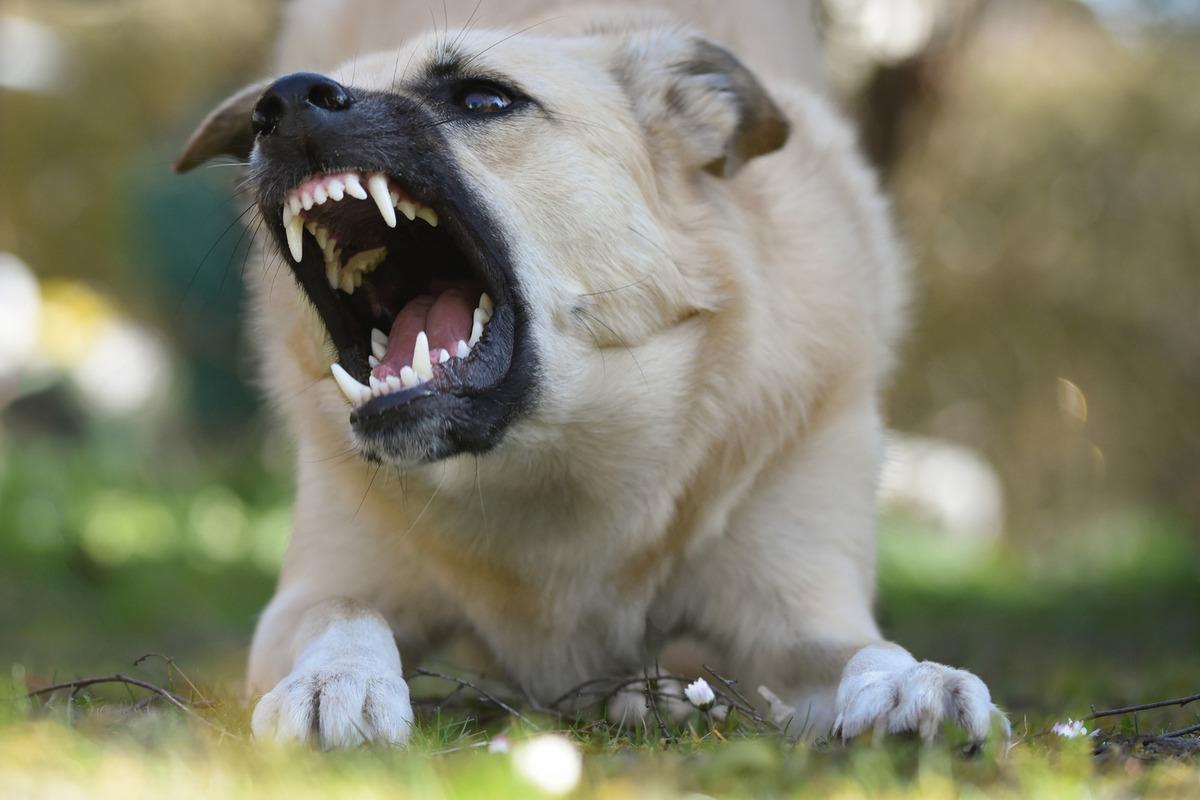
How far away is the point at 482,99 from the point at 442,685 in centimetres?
154

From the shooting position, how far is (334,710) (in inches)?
92.1

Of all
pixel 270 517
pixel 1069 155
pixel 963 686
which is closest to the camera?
pixel 963 686

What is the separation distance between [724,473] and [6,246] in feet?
33.2

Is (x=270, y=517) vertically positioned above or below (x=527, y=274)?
above

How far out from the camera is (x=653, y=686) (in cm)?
271

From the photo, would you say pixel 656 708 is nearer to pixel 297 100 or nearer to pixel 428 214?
pixel 428 214

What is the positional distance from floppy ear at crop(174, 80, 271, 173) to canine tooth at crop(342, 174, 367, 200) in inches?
31.3

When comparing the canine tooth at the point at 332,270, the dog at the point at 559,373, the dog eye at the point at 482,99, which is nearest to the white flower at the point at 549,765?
the dog at the point at 559,373

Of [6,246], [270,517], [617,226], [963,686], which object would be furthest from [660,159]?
[6,246]

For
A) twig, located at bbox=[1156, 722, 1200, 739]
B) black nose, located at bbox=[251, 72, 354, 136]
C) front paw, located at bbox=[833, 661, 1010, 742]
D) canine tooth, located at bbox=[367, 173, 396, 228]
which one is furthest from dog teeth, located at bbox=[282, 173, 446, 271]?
twig, located at bbox=[1156, 722, 1200, 739]

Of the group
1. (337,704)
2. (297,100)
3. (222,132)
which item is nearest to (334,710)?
(337,704)

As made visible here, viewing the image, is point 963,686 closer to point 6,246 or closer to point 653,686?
point 653,686

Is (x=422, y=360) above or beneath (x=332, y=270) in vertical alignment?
beneath

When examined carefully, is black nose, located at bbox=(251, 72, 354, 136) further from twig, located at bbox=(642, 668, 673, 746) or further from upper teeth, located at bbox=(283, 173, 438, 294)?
twig, located at bbox=(642, 668, 673, 746)
